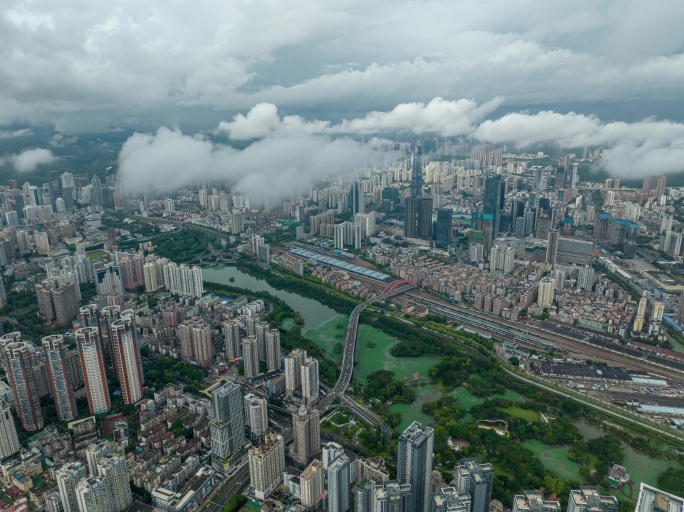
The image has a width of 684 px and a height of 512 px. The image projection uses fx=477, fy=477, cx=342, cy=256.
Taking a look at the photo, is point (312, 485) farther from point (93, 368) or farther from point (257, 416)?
point (93, 368)

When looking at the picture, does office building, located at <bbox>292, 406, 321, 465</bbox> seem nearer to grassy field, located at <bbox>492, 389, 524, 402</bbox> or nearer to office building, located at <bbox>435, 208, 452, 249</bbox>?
grassy field, located at <bbox>492, 389, 524, 402</bbox>

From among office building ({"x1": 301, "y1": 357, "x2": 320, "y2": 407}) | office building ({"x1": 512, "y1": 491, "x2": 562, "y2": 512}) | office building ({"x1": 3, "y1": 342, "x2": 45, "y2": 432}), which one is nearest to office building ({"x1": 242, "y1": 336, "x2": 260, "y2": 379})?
office building ({"x1": 301, "y1": 357, "x2": 320, "y2": 407})

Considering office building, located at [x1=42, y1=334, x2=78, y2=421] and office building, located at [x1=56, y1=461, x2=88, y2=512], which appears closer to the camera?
office building, located at [x1=56, y1=461, x2=88, y2=512]

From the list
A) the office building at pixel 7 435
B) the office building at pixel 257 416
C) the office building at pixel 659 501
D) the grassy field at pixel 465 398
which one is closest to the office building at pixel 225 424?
the office building at pixel 257 416

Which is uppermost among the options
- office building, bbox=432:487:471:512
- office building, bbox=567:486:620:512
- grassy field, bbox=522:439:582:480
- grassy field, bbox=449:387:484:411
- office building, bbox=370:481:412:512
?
office building, bbox=567:486:620:512

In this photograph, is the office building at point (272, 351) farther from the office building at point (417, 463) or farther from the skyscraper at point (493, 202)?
the skyscraper at point (493, 202)

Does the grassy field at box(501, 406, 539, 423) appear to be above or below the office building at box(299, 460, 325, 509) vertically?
below

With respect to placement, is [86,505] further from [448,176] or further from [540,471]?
[448,176]
